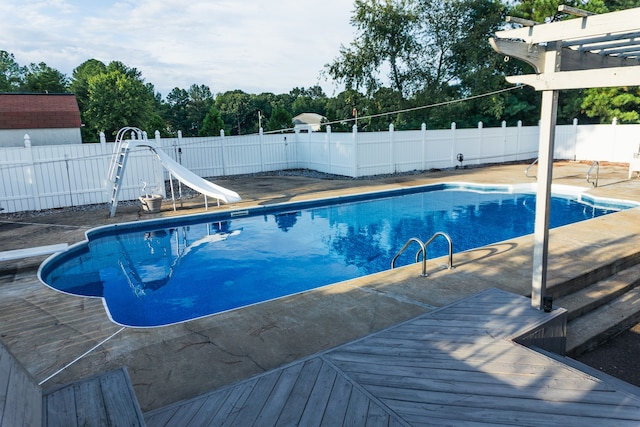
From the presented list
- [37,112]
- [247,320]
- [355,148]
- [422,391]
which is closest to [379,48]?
[355,148]

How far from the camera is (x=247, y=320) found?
14.1ft

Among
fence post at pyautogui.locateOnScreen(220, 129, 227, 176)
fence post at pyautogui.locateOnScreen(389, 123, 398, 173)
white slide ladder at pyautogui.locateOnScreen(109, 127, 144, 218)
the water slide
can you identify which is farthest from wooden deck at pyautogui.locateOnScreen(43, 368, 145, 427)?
fence post at pyautogui.locateOnScreen(389, 123, 398, 173)

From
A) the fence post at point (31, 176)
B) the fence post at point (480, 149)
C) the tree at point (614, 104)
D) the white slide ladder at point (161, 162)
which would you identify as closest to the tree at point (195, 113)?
the fence post at point (480, 149)

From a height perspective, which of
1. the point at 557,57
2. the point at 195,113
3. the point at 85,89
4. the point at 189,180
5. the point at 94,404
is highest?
the point at 85,89

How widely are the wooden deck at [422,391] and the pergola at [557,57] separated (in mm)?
1125

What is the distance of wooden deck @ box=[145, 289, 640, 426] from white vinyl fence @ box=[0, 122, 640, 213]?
9570 millimetres

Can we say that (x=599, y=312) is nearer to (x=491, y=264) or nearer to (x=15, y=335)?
(x=491, y=264)

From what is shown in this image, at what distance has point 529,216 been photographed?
1063 cm

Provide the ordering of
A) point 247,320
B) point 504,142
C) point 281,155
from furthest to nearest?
point 504,142
point 281,155
point 247,320

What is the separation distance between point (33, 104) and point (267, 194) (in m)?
14.7

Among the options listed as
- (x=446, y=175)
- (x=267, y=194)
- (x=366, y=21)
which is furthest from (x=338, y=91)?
(x=267, y=194)

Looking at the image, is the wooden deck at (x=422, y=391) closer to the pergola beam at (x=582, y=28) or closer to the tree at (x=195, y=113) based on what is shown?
the pergola beam at (x=582, y=28)

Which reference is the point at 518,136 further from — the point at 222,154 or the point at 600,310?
the point at 600,310

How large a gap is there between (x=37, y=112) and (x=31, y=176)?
10.6 m
